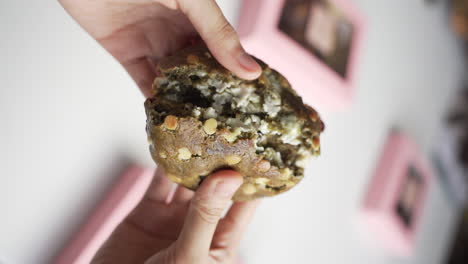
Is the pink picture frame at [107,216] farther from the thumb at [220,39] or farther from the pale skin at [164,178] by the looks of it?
the thumb at [220,39]

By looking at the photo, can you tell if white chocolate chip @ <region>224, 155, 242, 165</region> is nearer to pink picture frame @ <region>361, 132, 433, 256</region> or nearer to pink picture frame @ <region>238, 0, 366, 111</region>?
pink picture frame @ <region>238, 0, 366, 111</region>

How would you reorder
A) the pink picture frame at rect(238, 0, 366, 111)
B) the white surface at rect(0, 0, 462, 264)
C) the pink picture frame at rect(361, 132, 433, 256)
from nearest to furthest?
the white surface at rect(0, 0, 462, 264) → the pink picture frame at rect(238, 0, 366, 111) → the pink picture frame at rect(361, 132, 433, 256)

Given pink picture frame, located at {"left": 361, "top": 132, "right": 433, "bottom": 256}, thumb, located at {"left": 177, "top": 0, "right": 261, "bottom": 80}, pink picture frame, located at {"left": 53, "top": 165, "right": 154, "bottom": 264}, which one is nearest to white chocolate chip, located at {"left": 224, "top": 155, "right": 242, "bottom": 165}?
thumb, located at {"left": 177, "top": 0, "right": 261, "bottom": 80}

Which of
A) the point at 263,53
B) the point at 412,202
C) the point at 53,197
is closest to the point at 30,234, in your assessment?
the point at 53,197

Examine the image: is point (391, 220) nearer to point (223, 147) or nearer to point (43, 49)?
point (223, 147)

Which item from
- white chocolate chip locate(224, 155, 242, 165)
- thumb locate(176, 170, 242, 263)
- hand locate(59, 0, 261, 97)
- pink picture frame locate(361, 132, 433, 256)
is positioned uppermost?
hand locate(59, 0, 261, 97)

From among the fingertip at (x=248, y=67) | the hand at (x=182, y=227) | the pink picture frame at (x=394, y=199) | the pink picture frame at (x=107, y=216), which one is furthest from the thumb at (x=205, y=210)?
the pink picture frame at (x=394, y=199)
